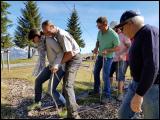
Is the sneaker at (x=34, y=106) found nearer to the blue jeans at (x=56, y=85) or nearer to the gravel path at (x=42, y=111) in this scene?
the gravel path at (x=42, y=111)

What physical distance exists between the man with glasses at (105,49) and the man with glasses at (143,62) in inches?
162

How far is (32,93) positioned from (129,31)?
5.92 metres

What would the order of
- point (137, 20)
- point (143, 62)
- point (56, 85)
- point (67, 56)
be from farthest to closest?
1. point (56, 85)
2. point (67, 56)
3. point (137, 20)
4. point (143, 62)

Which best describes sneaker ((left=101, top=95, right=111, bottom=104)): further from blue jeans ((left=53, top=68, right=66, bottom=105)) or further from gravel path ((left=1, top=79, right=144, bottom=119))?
blue jeans ((left=53, top=68, right=66, bottom=105))

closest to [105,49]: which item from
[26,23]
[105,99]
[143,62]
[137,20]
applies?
[105,99]

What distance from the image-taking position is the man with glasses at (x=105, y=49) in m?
8.82

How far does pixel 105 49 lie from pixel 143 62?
4.70 metres

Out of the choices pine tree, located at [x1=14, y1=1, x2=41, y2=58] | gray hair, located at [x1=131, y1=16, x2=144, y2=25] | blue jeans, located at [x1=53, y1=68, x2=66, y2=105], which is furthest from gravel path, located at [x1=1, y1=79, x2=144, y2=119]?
pine tree, located at [x1=14, y1=1, x2=41, y2=58]

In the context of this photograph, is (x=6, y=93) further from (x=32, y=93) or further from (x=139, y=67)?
(x=139, y=67)

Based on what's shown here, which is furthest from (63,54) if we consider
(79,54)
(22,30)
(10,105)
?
(22,30)

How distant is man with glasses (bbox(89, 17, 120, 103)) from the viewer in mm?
8820

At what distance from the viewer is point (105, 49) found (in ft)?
29.5

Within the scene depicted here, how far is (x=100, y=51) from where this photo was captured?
9250 mm

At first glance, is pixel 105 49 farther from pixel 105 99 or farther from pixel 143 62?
pixel 143 62
